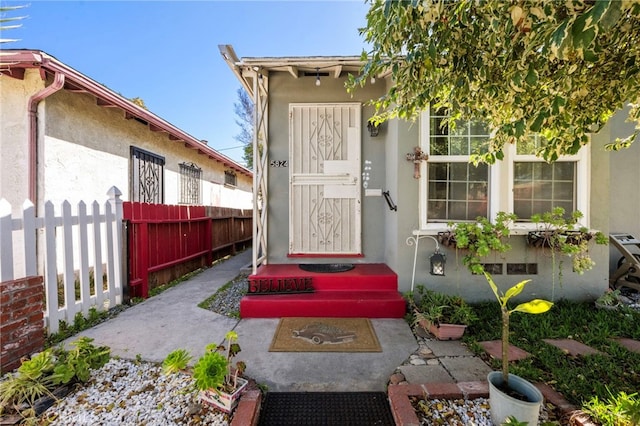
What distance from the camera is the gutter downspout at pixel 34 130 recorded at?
3773 millimetres

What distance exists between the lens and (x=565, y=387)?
1.90m

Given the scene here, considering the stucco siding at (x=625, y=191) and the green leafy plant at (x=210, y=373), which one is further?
the stucco siding at (x=625, y=191)

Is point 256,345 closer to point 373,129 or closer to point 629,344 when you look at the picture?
point 373,129

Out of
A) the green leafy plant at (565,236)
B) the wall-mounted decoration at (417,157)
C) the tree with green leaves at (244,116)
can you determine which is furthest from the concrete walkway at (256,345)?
the tree with green leaves at (244,116)

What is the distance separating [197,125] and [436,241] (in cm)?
2353

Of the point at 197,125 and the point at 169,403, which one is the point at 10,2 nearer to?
the point at 169,403

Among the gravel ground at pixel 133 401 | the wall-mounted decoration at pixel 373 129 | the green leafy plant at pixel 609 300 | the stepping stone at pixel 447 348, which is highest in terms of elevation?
the wall-mounted decoration at pixel 373 129

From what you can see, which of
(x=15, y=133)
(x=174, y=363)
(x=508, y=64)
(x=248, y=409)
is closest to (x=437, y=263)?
(x=508, y=64)

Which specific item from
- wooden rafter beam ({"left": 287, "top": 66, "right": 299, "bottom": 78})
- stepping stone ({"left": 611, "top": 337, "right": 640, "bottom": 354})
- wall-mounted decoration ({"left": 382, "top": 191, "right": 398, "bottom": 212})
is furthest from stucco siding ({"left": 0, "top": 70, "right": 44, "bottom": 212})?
stepping stone ({"left": 611, "top": 337, "right": 640, "bottom": 354})

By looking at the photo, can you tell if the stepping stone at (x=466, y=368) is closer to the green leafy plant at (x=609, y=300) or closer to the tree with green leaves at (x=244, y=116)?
the green leafy plant at (x=609, y=300)

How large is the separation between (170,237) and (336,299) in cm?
316

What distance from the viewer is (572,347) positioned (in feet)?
8.23

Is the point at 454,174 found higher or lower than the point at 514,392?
higher

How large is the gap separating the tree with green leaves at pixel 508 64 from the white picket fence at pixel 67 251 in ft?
11.0
